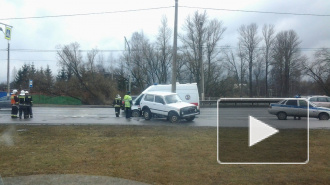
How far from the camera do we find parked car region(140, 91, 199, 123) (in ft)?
53.2

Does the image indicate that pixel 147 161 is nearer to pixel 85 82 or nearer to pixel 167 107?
pixel 167 107

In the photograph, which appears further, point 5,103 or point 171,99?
point 5,103

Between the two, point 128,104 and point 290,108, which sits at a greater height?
point 290,108

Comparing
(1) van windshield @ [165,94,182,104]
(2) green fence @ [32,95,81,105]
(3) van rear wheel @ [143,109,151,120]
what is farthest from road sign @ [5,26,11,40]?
(2) green fence @ [32,95,81,105]

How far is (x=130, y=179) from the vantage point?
5445mm

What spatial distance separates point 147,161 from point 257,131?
14.5ft

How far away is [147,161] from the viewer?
21.9ft

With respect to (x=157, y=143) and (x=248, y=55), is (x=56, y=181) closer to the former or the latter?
(x=157, y=143)

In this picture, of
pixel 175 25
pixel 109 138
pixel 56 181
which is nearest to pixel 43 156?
pixel 56 181

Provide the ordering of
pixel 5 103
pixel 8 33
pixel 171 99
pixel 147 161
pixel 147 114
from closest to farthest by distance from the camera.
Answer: pixel 147 161
pixel 171 99
pixel 147 114
pixel 8 33
pixel 5 103

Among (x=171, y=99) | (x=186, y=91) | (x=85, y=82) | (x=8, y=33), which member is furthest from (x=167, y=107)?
(x=85, y=82)
